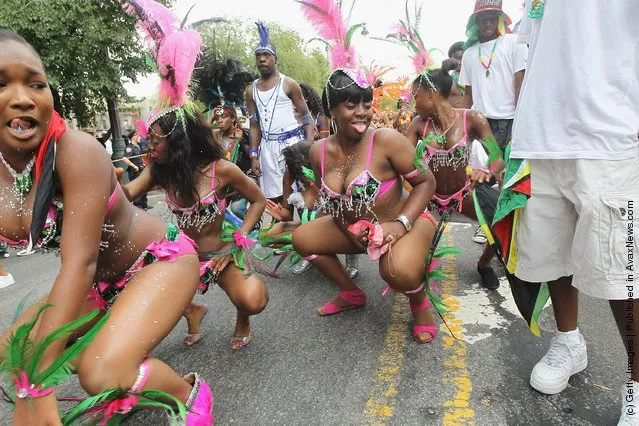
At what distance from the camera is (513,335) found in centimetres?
253

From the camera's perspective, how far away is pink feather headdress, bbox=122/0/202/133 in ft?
8.41

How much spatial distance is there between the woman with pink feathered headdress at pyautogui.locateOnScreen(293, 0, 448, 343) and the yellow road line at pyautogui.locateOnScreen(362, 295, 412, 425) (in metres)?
0.14

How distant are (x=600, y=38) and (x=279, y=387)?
207 cm

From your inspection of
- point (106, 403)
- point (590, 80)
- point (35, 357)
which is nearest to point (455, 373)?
point (590, 80)

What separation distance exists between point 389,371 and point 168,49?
2188mm

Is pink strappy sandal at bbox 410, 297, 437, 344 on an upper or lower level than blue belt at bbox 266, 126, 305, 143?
lower

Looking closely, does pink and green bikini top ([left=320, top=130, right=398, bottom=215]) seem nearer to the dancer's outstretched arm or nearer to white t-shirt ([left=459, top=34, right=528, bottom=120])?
the dancer's outstretched arm

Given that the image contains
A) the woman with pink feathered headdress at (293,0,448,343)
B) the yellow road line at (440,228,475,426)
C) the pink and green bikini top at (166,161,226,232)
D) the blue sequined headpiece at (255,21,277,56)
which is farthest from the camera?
the blue sequined headpiece at (255,21,277,56)

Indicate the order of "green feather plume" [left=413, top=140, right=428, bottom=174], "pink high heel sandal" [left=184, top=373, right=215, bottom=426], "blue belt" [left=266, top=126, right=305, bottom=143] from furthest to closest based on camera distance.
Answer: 1. "blue belt" [left=266, top=126, right=305, bottom=143]
2. "green feather plume" [left=413, top=140, right=428, bottom=174]
3. "pink high heel sandal" [left=184, top=373, right=215, bottom=426]

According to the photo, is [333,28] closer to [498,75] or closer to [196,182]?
[196,182]

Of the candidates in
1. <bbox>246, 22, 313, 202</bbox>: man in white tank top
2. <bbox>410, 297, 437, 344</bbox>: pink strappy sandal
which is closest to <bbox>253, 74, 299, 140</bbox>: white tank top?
<bbox>246, 22, 313, 202</bbox>: man in white tank top

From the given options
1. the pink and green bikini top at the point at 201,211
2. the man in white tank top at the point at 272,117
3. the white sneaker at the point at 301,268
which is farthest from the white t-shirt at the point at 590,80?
the man in white tank top at the point at 272,117

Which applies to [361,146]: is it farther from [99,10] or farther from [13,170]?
[99,10]

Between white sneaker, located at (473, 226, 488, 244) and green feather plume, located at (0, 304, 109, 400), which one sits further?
white sneaker, located at (473, 226, 488, 244)
